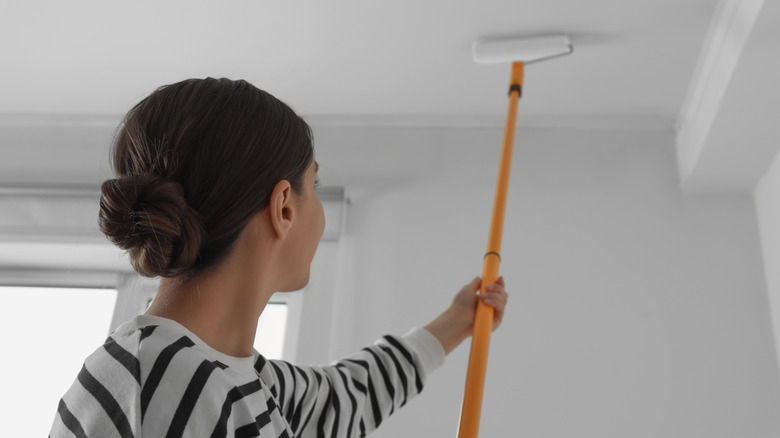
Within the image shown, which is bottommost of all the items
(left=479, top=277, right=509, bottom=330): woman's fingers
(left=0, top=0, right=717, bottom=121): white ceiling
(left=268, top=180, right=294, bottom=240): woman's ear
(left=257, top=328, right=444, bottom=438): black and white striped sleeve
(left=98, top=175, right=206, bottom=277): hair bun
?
(left=257, top=328, right=444, bottom=438): black and white striped sleeve

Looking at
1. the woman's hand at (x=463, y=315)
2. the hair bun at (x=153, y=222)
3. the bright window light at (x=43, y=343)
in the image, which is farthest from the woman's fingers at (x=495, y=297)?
the bright window light at (x=43, y=343)

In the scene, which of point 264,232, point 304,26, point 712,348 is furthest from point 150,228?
point 712,348

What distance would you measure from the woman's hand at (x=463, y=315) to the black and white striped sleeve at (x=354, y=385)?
0.02 meters

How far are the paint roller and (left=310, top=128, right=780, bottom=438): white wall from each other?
0.92 feet

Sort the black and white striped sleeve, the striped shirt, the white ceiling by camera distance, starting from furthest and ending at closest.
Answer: the white ceiling, the black and white striped sleeve, the striped shirt

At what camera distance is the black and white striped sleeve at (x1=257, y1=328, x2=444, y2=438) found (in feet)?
3.01

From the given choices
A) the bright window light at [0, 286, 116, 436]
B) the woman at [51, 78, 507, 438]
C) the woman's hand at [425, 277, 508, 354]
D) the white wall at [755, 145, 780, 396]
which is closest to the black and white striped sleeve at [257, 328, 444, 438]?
the woman's hand at [425, 277, 508, 354]

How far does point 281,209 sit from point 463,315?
0.45 m

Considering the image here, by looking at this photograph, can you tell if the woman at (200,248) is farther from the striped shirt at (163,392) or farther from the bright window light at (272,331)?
the bright window light at (272,331)

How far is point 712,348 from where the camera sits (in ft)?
4.62

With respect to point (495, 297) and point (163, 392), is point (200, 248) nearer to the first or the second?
point (163, 392)

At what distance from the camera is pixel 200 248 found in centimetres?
70

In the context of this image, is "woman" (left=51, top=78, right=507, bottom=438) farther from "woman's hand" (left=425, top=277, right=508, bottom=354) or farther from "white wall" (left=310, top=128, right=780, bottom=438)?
"white wall" (left=310, top=128, right=780, bottom=438)

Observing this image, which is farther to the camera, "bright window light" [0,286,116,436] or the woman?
"bright window light" [0,286,116,436]
